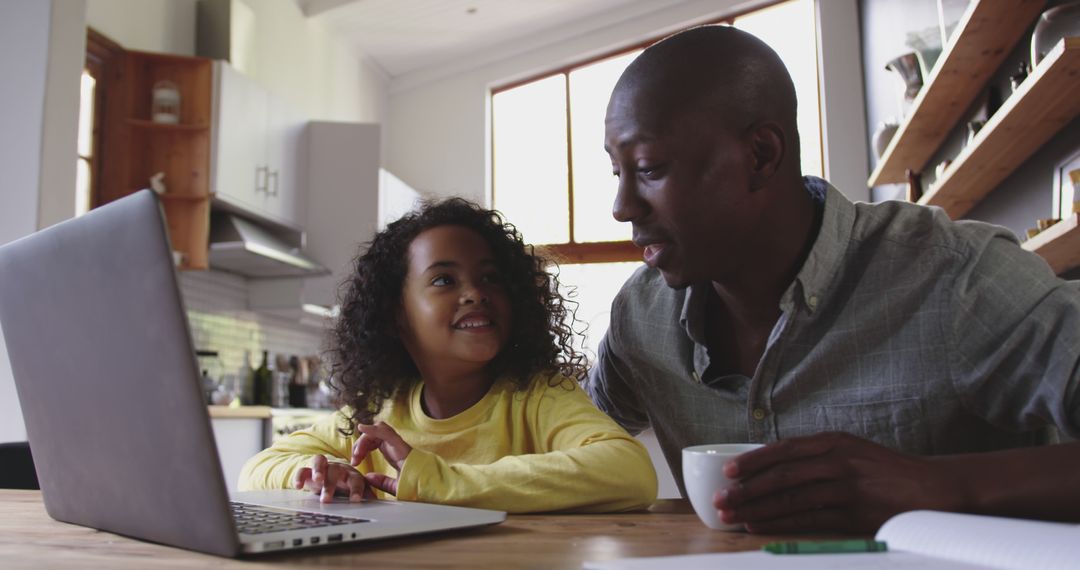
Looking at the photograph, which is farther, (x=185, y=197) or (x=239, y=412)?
(x=185, y=197)

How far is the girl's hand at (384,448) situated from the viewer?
3.23ft

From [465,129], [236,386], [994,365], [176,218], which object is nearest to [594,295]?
[465,129]

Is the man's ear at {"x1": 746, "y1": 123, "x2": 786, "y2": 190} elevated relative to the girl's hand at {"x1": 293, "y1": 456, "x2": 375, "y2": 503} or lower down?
elevated

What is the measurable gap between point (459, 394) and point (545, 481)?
55 centimetres

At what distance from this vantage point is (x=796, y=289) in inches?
48.4

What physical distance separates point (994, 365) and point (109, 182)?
3938 mm

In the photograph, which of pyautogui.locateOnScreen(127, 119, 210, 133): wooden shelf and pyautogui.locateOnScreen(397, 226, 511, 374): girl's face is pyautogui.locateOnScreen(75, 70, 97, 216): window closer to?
pyautogui.locateOnScreen(127, 119, 210, 133): wooden shelf

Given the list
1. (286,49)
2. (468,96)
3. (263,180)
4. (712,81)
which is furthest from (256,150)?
(712,81)

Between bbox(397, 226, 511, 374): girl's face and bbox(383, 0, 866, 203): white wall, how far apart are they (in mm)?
5047

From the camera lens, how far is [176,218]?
170 inches

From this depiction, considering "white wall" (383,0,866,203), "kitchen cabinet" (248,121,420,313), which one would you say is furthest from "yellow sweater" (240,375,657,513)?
"white wall" (383,0,866,203)

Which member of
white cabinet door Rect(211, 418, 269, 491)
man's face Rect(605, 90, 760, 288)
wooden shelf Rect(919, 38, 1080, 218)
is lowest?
white cabinet door Rect(211, 418, 269, 491)

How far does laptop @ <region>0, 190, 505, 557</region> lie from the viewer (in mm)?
583

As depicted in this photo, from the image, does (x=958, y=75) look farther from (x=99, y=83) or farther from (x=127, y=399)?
(x=99, y=83)
